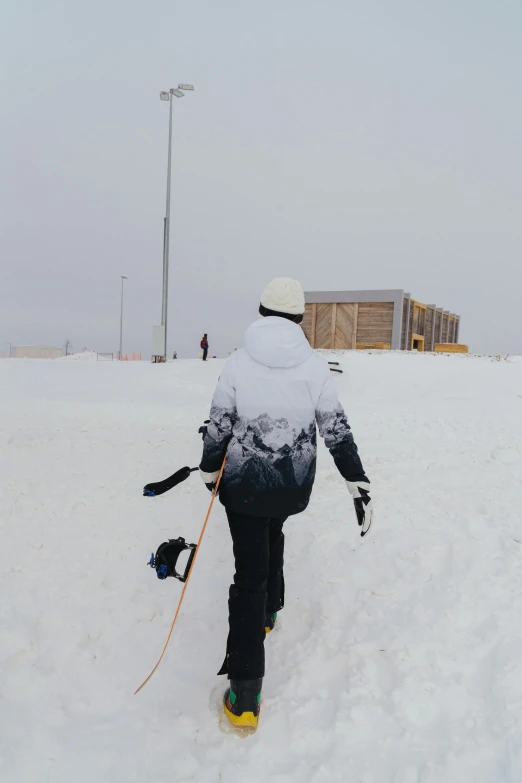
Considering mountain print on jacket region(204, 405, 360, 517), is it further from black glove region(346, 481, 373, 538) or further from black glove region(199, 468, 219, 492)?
black glove region(346, 481, 373, 538)

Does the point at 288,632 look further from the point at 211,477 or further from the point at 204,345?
the point at 204,345

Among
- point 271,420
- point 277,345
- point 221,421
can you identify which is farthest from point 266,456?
point 277,345

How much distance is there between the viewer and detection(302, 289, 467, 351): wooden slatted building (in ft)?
101

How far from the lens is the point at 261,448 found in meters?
3.11

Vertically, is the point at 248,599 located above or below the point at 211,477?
below

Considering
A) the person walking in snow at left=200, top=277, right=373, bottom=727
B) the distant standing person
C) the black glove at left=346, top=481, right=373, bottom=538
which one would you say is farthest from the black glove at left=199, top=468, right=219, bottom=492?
the distant standing person

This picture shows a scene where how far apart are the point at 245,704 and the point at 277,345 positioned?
198 centimetres

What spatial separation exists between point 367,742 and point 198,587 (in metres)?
1.96

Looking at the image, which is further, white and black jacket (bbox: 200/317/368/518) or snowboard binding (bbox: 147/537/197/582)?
snowboard binding (bbox: 147/537/197/582)

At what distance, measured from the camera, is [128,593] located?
175 inches

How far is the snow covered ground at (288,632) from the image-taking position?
2842mm

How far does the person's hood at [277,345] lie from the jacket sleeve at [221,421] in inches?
7.7

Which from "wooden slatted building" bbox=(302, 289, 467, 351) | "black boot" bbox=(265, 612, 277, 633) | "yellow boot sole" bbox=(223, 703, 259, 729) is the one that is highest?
"wooden slatted building" bbox=(302, 289, 467, 351)

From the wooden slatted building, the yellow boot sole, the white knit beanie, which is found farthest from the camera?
the wooden slatted building
